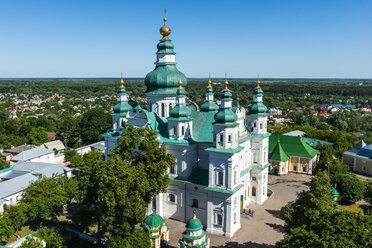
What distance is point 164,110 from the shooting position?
26656mm

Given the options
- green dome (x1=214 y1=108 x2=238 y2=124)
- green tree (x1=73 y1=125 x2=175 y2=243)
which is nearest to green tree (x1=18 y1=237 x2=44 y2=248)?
green tree (x1=73 y1=125 x2=175 y2=243)

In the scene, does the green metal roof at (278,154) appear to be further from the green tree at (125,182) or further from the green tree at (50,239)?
the green tree at (50,239)

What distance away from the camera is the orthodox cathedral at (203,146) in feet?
68.1

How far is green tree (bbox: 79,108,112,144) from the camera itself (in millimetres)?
48500

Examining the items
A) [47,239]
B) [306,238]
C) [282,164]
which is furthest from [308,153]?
[47,239]

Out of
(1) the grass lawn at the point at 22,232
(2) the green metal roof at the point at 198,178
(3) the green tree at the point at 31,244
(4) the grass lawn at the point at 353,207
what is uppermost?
(2) the green metal roof at the point at 198,178

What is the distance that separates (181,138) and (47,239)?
11.6 metres

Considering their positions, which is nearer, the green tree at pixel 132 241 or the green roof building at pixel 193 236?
the green tree at pixel 132 241

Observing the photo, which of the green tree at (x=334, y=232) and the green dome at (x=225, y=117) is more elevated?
the green dome at (x=225, y=117)

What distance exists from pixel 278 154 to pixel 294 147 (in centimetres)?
324

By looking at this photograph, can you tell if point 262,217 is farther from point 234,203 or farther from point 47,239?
point 47,239

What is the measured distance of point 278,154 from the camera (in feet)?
121

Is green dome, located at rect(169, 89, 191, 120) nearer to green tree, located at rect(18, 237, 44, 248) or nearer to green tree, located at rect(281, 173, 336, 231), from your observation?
green tree, located at rect(281, 173, 336, 231)

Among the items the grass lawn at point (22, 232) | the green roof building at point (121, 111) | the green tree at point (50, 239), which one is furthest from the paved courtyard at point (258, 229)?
the grass lawn at point (22, 232)
